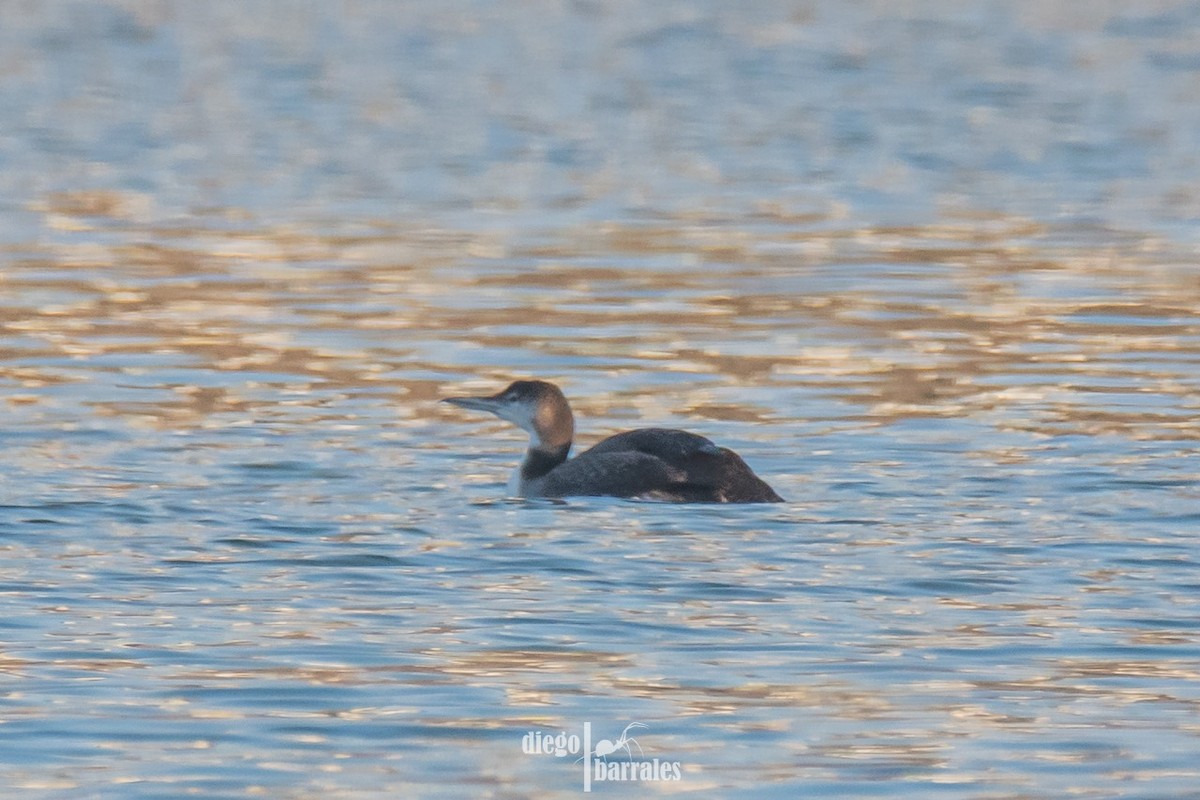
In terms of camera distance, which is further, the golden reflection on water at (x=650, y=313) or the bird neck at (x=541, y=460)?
the golden reflection on water at (x=650, y=313)

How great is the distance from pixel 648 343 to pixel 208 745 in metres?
7.90

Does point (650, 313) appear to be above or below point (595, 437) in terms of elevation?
above

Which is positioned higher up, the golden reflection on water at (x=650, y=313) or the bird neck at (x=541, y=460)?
the golden reflection on water at (x=650, y=313)

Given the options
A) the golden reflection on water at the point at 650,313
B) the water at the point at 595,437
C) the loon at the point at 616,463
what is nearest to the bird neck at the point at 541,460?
the loon at the point at 616,463

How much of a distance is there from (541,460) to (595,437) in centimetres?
120

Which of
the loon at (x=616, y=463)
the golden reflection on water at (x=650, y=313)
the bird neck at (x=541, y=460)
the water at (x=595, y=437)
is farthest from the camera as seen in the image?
the golden reflection on water at (x=650, y=313)

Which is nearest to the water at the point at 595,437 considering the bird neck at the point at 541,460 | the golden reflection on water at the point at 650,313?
the golden reflection on water at the point at 650,313

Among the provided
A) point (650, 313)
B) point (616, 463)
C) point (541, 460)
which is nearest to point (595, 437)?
point (541, 460)

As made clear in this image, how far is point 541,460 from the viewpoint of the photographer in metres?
11.6

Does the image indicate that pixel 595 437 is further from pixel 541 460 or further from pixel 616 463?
pixel 616 463

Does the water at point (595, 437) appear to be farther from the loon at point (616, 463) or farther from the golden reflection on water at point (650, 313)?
the loon at point (616, 463)

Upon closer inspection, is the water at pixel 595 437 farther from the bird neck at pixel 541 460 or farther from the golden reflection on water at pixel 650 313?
the bird neck at pixel 541 460

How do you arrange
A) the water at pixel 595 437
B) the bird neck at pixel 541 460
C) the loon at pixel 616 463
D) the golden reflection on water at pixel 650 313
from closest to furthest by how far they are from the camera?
the water at pixel 595 437 → the loon at pixel 616 463 → the bird neck at pixel 541 460 → the golden reflection on water at pixel 650 313

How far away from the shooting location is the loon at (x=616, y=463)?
10.7 metres
